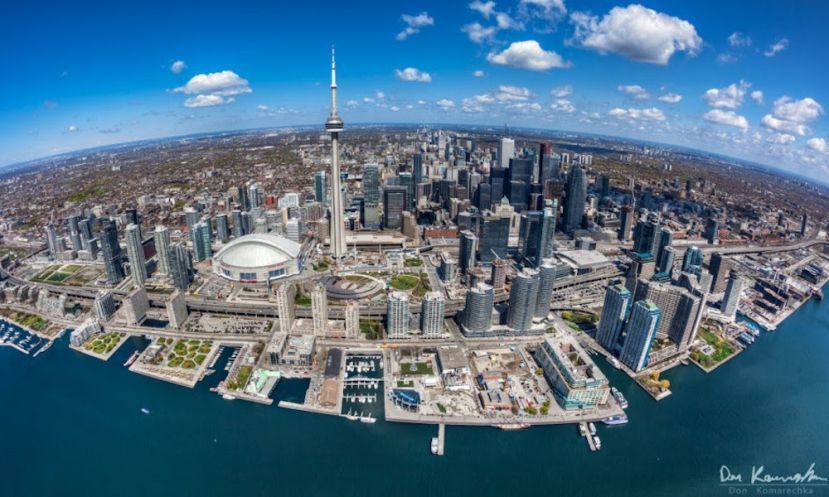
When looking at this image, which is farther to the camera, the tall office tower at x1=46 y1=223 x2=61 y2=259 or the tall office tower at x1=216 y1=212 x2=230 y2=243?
the tall office tower at x1=216 y1=212 x2=230 y2=243

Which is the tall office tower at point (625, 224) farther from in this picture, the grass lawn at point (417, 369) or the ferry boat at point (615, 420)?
the grass lawn at point (417, 369)

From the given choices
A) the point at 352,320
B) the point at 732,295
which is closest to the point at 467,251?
the point at 352,320

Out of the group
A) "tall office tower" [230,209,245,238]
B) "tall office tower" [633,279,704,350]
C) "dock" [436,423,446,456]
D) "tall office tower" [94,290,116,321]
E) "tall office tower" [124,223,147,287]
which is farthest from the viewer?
"tall office tower" [230,209,245,238]

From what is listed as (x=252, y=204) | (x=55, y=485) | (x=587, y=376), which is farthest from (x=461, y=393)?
(x=252, y=204)

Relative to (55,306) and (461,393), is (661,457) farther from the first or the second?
(55,306)

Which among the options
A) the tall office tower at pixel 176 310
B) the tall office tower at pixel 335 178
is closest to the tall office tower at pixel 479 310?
the tall office tower at pixel 335 178

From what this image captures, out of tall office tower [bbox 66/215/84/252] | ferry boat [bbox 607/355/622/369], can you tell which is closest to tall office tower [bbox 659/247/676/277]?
ferry boat [bbox 607/355/622/369]

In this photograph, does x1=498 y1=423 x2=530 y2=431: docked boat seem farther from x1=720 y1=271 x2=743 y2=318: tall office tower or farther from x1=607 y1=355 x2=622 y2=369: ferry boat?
x1=720 y1=271 x2=743 y2=318: tall office tower

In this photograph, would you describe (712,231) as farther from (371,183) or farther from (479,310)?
(371,183)
